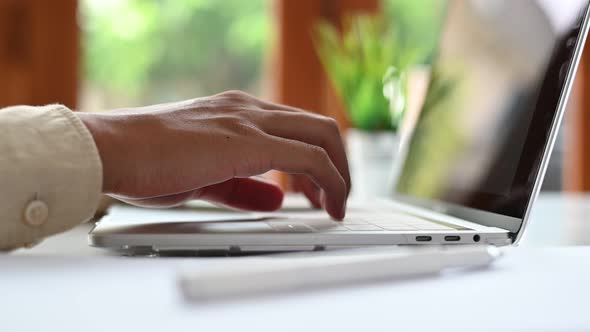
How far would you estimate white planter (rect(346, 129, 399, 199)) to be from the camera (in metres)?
1.42

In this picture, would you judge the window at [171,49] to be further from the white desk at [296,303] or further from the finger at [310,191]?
the white desk at [296,303]

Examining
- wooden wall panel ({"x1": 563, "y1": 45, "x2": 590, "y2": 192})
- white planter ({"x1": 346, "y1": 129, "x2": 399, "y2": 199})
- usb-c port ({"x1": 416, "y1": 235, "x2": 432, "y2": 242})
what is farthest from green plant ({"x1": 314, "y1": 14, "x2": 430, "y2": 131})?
usb-c port ({"x1": 416, "y1": 235, "x2": 432, "y2": 242})

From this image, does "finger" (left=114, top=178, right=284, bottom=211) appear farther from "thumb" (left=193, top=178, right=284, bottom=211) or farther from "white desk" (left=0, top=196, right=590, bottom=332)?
"white desk" (left=0, top=196, right=590, bottom=332)

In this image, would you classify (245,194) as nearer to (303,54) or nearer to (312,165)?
(312,165)

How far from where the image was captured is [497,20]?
80 cm

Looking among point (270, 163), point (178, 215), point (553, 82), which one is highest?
point (553, 82)

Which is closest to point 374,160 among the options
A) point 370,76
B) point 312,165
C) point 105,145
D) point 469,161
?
point 370,76

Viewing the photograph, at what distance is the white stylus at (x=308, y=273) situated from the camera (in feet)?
Answer: 1.00

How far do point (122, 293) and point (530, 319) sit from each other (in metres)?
0.19

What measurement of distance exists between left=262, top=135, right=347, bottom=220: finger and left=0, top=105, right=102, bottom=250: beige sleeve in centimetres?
16

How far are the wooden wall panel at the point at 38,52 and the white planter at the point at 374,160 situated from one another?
96 centimetres

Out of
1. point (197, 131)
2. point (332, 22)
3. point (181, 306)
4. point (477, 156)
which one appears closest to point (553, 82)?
point (477, 156)

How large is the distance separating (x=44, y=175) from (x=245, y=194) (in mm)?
259

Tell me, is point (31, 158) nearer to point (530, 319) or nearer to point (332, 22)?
point (530, 319)
